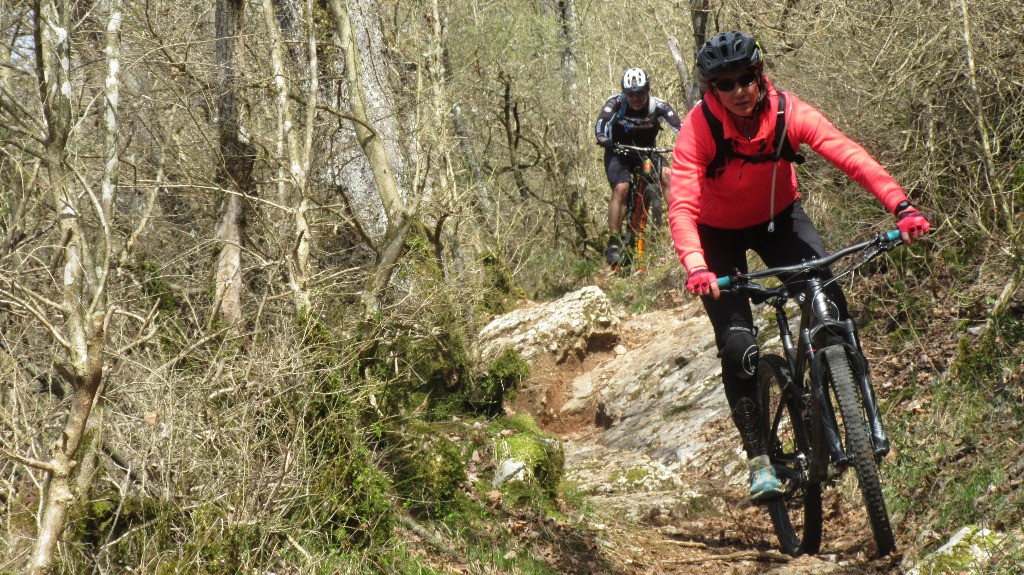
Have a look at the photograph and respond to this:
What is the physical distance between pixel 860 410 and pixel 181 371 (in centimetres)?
384

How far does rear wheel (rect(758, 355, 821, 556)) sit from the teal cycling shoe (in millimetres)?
65

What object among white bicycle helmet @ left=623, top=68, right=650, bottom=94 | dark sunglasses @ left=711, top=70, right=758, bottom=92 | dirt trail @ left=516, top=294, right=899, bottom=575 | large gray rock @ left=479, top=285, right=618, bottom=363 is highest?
white bicycle helmet @ left=623, top=68, right=650, bottom=94

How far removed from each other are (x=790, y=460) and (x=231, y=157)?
17.1ft

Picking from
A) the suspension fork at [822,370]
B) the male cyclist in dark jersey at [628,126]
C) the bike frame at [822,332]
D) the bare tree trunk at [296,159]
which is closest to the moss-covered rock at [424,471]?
the bare tree trunk at [296,159]

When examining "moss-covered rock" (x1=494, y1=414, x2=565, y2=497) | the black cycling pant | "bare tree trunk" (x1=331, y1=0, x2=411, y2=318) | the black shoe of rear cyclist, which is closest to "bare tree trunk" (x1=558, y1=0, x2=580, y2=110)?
the black shoe of rear cyclist

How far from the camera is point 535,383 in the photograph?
941cm

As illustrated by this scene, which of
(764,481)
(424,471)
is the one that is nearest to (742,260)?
(764,481)

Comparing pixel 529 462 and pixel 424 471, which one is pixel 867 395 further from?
pixel 424 471

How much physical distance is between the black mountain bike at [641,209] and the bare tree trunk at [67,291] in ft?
25.7

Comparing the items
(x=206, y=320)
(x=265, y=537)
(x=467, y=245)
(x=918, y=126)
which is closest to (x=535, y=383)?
(x=467, y=245)

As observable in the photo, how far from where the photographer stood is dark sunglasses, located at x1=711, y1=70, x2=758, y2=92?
4578 millimetres

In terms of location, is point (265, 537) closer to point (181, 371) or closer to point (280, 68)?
point (181, 371)

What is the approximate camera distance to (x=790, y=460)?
4953mm

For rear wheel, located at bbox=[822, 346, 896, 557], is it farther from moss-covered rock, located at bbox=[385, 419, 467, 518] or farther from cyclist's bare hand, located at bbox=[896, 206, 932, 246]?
moss-covered rock, located at bbox=[385, 419, 467, 518]
